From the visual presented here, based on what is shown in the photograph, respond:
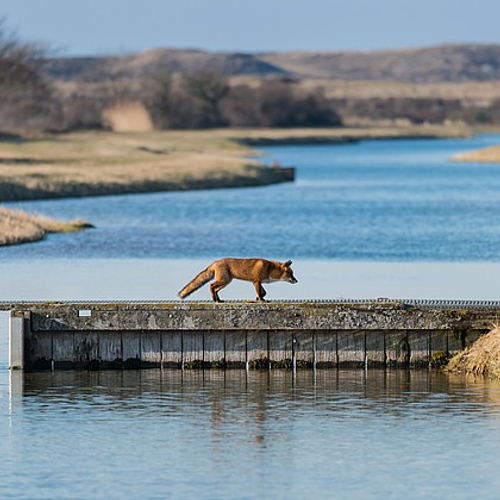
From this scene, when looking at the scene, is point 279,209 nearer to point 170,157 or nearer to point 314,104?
point 170,157

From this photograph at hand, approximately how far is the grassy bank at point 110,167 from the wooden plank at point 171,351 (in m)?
19.3

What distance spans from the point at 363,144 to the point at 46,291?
121054mm

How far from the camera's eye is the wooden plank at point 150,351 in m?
21.5

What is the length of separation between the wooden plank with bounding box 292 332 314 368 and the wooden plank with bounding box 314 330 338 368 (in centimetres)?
8

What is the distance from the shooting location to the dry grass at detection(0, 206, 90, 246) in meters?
40.8

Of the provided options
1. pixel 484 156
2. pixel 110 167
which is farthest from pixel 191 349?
pixel 484 156

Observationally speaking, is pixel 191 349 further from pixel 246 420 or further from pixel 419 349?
pixel 246 420

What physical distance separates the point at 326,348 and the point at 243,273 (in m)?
1.56

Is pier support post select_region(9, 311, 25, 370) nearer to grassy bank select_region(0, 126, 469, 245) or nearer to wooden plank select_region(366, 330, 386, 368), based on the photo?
wooden plank select_region(366, 330, 386, 368)

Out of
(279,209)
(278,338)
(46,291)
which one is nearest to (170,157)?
(279,209)

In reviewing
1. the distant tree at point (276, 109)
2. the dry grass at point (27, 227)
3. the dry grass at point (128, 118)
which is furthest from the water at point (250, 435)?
the distant tree at point (276, 109)

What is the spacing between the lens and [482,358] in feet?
68.5

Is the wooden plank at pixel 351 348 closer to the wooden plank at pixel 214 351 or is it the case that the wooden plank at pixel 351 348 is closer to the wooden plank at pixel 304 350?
the wooden plank at pixel 304 350

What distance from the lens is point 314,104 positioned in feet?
540
